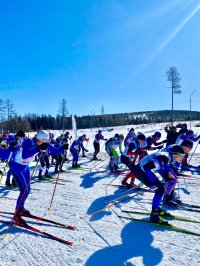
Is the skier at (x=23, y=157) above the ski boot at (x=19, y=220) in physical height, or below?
above

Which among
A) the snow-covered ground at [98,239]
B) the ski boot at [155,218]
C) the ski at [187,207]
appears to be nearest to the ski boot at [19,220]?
the snow-covered ground at [98,239]

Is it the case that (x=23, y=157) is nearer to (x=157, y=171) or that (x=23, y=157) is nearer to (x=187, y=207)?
(x=157, y=171)

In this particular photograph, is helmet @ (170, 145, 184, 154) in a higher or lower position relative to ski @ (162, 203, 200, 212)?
higher

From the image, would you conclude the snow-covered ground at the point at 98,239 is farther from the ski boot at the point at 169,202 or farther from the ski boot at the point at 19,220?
the ski boot at the point at 169,202

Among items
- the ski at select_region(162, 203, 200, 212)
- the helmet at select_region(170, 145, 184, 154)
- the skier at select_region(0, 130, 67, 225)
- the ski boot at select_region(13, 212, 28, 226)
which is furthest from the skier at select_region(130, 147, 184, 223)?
the ski boot at select_region(13, 212, 28, 226)

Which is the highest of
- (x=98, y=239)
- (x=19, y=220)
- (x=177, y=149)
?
(x=177, y=149)

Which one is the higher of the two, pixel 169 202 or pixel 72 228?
pixel 169 202

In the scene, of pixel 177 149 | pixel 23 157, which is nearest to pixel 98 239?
pixel 23 157

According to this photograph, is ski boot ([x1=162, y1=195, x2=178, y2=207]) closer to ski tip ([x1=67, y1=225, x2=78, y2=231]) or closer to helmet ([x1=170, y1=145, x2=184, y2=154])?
helmet ([x1=170, y1=145, x2=184, y2=154])

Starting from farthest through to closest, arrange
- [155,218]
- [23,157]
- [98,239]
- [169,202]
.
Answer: [169,202], [23,157], [155,218], [98,239]

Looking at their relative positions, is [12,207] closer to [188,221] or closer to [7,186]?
[7,186]

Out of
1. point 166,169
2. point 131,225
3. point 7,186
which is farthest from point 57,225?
point 7,186

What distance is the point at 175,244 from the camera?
482 cm

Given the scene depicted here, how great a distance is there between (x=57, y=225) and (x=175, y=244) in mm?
2464
